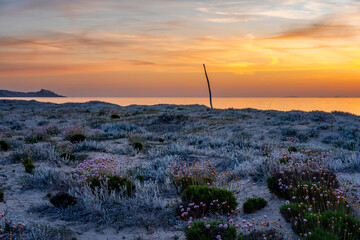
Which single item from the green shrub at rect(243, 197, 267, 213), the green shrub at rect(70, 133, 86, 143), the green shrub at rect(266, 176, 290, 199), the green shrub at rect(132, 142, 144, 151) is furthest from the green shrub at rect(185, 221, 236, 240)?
the green shrub at rect(70, 133, 86, 143)

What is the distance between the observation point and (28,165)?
874 centimetres

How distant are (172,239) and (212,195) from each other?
1.34 metres

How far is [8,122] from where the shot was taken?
24844mm

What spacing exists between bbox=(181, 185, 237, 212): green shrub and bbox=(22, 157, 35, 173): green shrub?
17.7ft

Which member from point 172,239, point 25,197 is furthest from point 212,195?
point 25,197

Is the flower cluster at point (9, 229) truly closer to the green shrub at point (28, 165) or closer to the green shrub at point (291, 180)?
the green shrub at point (28, 165)

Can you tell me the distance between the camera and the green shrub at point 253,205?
209 inches

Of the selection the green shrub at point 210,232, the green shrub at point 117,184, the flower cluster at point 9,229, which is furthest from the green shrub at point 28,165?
the green shrub at point 210,232

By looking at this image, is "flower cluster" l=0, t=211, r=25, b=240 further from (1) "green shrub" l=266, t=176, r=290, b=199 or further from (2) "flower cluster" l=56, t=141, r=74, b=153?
(2) "flower cluster" l=56, t=141, r=74, b=153

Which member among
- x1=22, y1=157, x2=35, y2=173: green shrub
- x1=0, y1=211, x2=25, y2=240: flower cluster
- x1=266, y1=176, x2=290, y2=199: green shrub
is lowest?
x1=0, y1=211, x2=25, y2=240: flower cluster

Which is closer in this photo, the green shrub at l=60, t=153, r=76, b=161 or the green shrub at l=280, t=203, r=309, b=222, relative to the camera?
the green shrub at l=280, t=203, r=309, b=222

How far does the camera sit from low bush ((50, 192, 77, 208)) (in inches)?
231

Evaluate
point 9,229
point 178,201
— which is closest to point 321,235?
point 178,201

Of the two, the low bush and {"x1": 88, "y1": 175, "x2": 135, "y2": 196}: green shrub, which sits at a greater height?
{"x1": 88, "y1": 175, "x2": 135, "y2": 196}: green shrub
